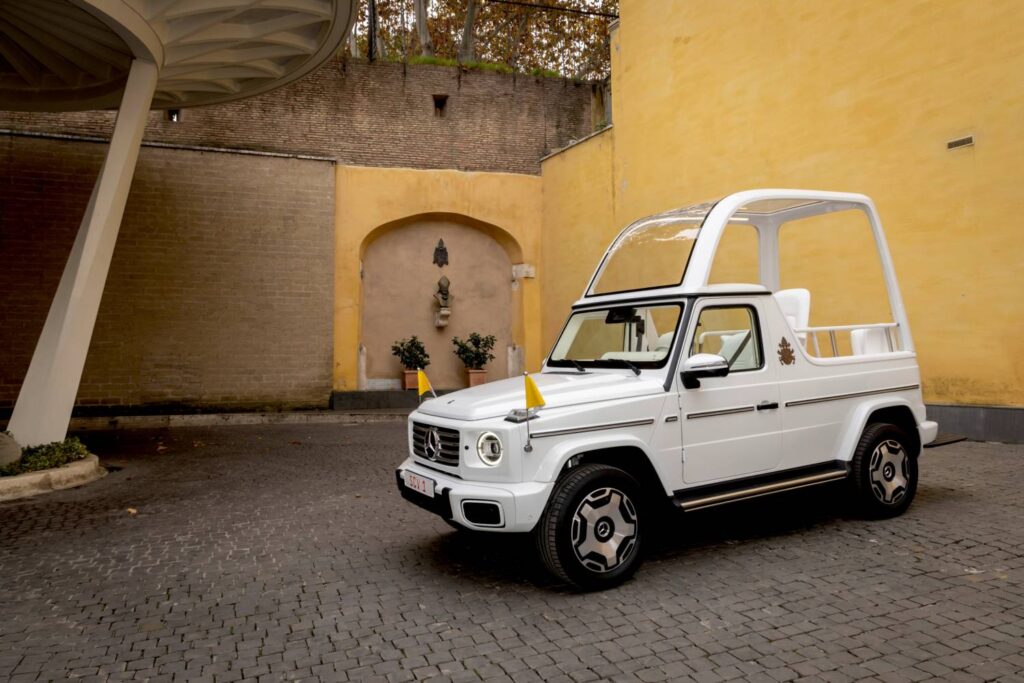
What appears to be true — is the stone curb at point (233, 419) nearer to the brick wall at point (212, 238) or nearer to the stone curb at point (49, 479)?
the brick wall at point (212, 238)

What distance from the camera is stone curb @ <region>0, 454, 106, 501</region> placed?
7.16 m

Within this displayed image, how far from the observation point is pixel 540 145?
1822cm

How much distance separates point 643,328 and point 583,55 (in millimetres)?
24728

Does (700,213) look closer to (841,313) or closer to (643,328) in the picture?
(643,328)

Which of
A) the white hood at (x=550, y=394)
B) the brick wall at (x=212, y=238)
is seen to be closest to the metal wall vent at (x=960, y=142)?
the white hood at (x=550, y=394)

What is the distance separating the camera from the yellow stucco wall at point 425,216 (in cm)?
1587

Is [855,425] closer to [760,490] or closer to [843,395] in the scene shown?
[843,395]

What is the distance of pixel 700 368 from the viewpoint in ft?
14.5

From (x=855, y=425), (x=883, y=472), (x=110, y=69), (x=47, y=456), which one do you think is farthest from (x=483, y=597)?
(x=110, y=69)

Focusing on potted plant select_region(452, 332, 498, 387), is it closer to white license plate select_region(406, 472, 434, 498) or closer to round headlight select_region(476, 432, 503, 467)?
white license plate select_region(406, 472, 434, 498)

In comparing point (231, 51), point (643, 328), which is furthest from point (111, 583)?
point (231, 51)

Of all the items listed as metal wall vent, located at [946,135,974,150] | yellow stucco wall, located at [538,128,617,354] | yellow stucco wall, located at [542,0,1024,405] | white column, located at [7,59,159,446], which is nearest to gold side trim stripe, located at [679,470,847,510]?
yellow stucco wall, located at [542,0,1024,405]

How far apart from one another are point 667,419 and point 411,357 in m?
11.9

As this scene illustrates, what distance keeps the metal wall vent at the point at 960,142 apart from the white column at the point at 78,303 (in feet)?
35.7
